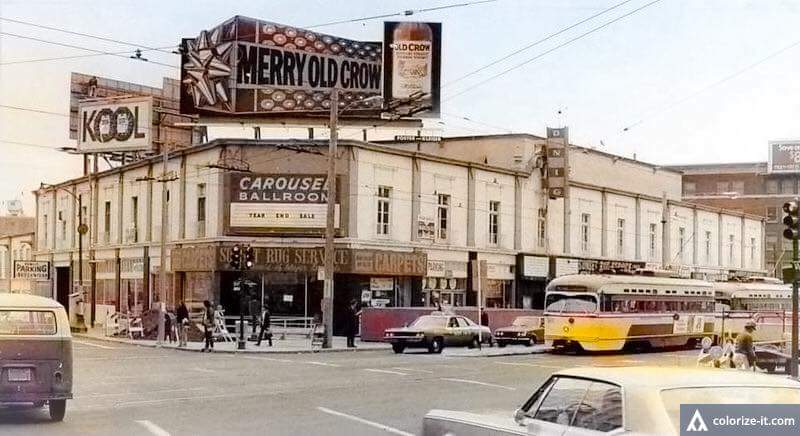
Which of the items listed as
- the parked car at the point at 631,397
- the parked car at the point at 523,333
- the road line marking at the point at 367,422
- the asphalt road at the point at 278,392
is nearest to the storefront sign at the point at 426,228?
the parked car at the point at 523,333

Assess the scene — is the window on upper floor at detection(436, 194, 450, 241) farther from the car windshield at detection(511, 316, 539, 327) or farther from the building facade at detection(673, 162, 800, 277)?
the building facade at detection(673, 162, 800, 277)

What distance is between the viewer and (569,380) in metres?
7.62

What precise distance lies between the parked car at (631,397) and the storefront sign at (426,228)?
38.3m

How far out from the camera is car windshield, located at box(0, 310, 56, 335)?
14016mm

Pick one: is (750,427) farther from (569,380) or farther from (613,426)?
(569,380)

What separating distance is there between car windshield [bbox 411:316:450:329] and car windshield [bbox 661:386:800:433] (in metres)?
27.2

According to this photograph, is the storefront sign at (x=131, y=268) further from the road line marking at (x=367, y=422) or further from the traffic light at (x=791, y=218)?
the road line marking at (x=367, y=422)

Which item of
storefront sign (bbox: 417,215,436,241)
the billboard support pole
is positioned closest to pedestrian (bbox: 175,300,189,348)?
the billboard support pole

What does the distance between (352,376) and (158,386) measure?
15.0 ft

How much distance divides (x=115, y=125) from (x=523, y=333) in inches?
893

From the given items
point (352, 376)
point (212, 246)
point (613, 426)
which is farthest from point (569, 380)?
point (212, 246)

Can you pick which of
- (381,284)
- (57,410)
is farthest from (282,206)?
(57,410)

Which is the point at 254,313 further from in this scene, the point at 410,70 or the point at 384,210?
the point at 410,70

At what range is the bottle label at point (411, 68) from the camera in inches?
1897
